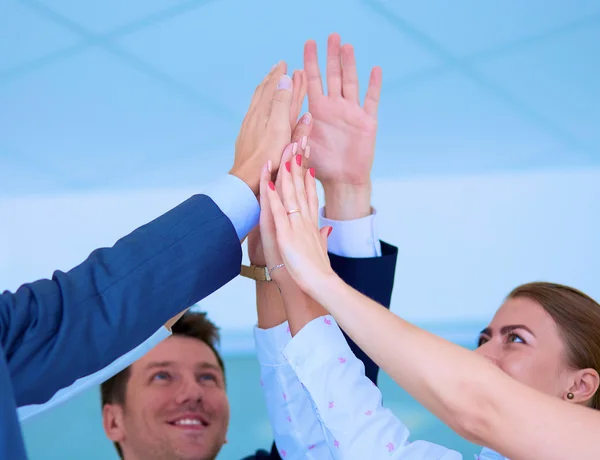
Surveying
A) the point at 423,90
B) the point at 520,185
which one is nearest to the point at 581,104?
the point at 520,185

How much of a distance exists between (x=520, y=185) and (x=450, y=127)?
356 millimetres

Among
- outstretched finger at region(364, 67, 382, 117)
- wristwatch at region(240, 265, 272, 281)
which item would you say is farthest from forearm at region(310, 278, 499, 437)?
outstretched finger at region(364, 67, 382, 117)

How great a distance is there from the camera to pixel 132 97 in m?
3.47

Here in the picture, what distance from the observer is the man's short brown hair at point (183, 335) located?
2445 mm

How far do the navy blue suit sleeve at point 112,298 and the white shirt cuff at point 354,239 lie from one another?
371mm

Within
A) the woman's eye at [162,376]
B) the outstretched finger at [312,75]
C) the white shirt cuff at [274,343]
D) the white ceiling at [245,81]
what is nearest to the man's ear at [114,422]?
the woman's eye at [162,376]

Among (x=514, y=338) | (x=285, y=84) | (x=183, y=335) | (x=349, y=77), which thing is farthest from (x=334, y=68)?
(x=183, y=335)

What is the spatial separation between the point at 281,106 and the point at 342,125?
19cm

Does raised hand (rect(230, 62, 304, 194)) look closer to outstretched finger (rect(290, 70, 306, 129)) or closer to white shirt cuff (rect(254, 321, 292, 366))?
outstretched finger (rect(290, 70, 306, 129))

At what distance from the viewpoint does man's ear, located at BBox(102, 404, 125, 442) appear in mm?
2385

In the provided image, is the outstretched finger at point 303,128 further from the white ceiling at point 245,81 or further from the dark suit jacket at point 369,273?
the white ceiling at point 245,81

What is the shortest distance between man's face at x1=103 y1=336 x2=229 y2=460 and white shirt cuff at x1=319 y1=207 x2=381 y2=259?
2.44 feet

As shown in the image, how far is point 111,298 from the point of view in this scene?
4.49ft

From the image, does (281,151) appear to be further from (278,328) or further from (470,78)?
(470,78)
